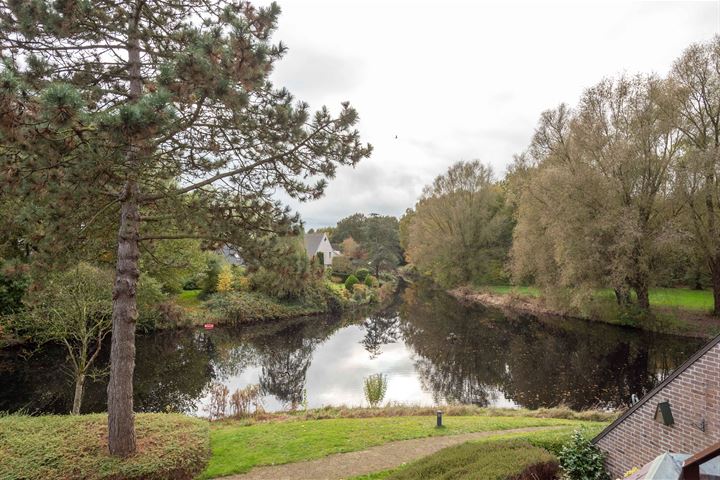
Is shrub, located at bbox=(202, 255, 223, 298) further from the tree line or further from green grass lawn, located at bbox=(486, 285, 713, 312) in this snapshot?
green grass lawn, located at bbox=(486, 285, 713, 312)

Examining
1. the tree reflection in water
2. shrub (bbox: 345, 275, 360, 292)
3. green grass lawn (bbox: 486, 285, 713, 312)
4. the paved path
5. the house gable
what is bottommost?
the tree reflection in water

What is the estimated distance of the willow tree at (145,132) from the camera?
4.69m

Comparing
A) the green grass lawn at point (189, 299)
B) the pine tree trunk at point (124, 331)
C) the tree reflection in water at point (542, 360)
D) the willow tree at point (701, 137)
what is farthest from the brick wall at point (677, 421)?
the green grass lawn at point (189, 299)

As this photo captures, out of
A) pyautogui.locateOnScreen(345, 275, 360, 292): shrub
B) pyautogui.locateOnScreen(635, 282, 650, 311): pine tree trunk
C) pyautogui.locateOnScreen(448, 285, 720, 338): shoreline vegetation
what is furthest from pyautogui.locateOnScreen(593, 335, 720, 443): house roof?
pyautogui.locateOnScreen(345, 275, 360, 292): shrub

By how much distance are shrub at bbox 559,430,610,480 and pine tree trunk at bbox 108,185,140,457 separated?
23.2 feet

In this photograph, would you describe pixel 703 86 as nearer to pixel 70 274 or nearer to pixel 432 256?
pixel 432 256

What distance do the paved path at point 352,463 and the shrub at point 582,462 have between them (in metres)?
2.63

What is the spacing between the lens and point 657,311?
22141mm

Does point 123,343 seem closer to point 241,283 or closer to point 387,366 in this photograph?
point 387,366

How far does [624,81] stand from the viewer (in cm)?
2133

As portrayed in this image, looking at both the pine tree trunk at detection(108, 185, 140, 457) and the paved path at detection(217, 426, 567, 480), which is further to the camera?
Answer: the paved path at detection(217, 426, 567, 480)

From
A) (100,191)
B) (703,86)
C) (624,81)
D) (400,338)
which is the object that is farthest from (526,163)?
(100,191)

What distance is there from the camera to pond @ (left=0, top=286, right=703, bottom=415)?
13531 millimetres

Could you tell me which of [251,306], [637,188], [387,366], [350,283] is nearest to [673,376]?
[387,366]
